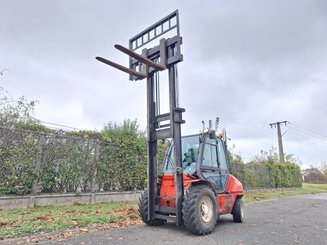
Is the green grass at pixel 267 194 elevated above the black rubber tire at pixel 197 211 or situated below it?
below

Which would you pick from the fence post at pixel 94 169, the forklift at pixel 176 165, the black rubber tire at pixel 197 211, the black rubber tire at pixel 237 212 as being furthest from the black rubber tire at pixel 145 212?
the fence post at pixel 94 169

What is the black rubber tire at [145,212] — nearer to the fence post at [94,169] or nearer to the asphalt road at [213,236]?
the asphalt road at [213,236]

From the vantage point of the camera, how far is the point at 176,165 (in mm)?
5219

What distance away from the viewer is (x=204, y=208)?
5.23 meters

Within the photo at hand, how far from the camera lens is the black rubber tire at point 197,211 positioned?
4.76 meters

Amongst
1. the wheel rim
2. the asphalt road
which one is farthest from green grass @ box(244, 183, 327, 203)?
the wheel rim

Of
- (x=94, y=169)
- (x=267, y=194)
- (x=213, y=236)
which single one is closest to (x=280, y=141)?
(x=267, y=194)

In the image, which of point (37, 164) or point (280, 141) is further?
point (280, 141)

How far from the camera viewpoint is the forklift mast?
5.26 meters

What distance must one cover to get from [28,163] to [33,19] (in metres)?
4.87

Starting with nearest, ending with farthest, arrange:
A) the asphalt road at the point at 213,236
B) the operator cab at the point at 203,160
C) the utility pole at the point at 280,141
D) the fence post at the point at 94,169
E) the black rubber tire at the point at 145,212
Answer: the asphalt road at the point at 213,236
the black rubber tire at the point at 145,212
the operator cab at the point at 203,160
the fence post at the point at 94,169
the utility pole at the point at 280,141

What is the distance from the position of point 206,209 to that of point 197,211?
0.53m

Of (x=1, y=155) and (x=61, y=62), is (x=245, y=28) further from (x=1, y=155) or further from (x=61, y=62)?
(x=1, y=155)

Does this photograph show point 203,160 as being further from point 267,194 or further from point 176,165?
point 267,194
